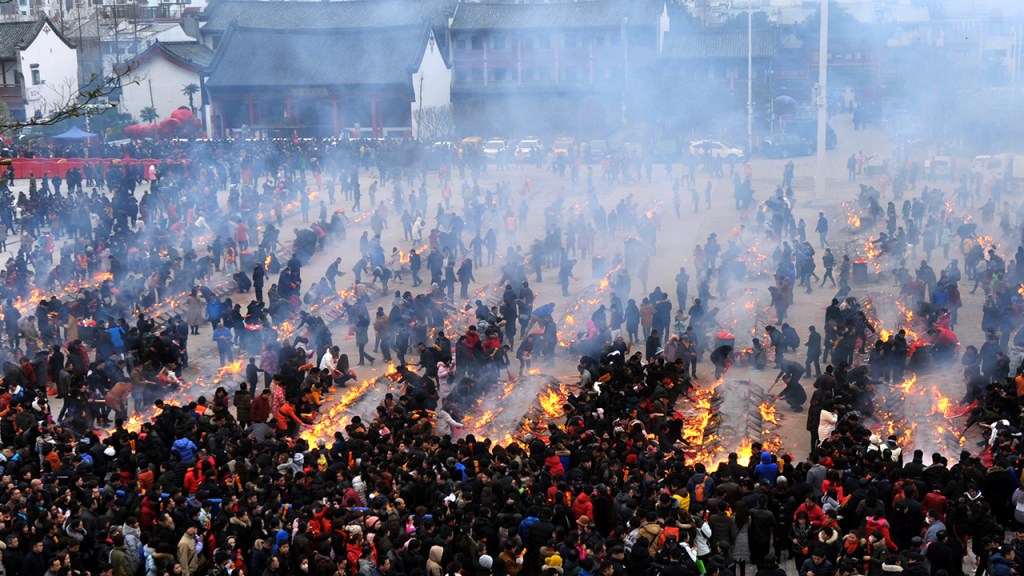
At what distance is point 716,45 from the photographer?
198 ft

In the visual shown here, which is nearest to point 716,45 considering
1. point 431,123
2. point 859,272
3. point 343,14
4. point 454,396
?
point 431,123

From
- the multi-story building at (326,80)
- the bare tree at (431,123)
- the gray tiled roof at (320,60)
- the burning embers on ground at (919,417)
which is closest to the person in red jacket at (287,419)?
the burning embers on ground at (919,417)

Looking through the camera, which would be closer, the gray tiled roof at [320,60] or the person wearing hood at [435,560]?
the person wearing hood at [435,560]

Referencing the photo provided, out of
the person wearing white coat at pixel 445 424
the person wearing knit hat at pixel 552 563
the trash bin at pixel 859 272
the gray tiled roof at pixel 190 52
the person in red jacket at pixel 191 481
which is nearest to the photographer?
the person wearing knit hat at pixel 552 563

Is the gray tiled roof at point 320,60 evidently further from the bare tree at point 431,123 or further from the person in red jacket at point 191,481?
the person in red jacket at point 191,481

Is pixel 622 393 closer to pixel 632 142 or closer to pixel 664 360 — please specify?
pixel 664 360

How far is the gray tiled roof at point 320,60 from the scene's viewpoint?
55.2 m

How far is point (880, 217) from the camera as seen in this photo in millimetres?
34844

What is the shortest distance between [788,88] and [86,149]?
32.2 metres

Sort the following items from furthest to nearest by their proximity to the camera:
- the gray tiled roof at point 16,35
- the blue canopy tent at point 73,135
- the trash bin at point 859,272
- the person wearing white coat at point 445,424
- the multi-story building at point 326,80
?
the multi-story building at point 326,80
the gray tiled roof at point 16,35
the blue canopy tent at point 73,135
the trash bin at point 859,272
the person wearing white coat at point 445,424

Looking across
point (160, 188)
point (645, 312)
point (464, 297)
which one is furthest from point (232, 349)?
point (160, 188)

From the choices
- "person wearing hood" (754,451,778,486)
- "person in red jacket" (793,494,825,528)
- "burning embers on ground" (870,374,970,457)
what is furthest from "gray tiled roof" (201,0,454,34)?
"person in red jacket" (793,494,825,528)

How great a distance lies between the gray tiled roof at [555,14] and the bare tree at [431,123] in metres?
6.62

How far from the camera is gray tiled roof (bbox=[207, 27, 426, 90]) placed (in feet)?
181
